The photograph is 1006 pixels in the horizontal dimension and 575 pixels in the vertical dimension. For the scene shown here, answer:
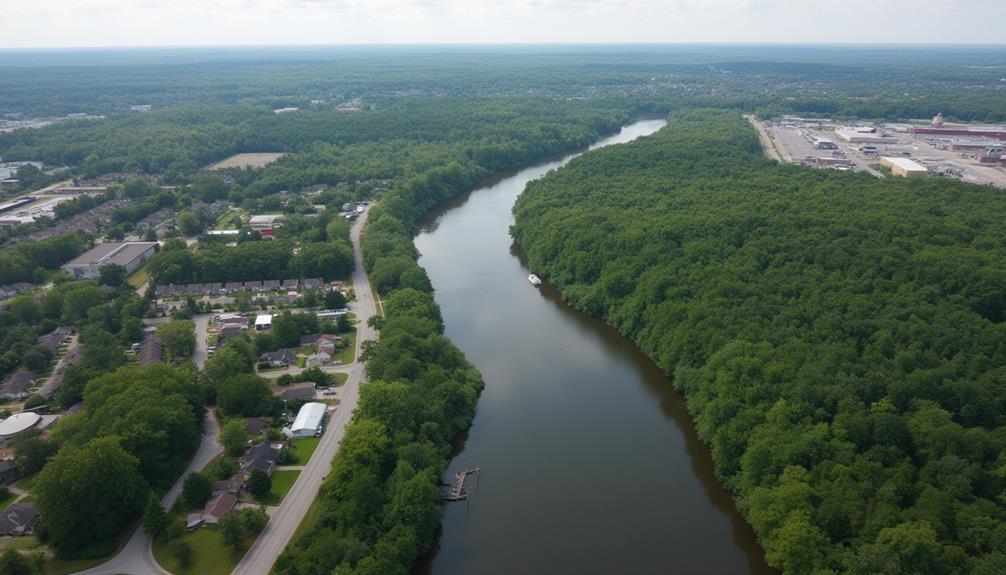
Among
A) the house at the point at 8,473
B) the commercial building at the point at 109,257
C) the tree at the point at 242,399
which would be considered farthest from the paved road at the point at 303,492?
the commercial building at the point at 109,257

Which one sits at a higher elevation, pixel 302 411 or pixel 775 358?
pixel 775 358

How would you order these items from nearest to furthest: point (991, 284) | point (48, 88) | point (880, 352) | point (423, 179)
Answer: point (880, 352) < point (991, 284) < point (423, 179) < point (48, 88)

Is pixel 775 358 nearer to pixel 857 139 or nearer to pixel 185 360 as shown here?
pixel 185 360

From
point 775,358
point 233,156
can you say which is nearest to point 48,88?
point 233,156

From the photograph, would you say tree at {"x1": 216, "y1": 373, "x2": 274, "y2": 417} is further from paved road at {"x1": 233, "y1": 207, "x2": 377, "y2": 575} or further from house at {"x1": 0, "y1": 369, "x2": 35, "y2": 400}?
house at {"x1": 0, "y1": 369, "x2": 35, "y2": 400}

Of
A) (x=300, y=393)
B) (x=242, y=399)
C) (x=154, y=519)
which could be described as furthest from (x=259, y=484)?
(x=300, y=393)
